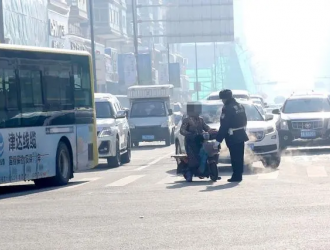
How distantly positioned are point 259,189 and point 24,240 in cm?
696

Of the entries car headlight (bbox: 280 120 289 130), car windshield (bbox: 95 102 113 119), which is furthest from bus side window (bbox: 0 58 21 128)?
car headlight (bbox: 280 120 289 130)

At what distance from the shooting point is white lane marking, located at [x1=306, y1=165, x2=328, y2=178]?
2147 cm

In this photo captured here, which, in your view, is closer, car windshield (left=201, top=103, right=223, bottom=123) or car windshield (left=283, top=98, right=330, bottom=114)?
car windshield (left=201, top=103, right=223, bottom=123)

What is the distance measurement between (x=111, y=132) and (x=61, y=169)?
5.86 meters

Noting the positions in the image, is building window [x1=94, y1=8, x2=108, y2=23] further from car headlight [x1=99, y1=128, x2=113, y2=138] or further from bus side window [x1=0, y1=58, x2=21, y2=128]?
bus side window [x1=0, y1=58, x2=21, y2=128]

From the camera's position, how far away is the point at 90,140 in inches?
942

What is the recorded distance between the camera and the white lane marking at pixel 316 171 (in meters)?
21.5

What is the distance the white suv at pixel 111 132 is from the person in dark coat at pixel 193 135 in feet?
23.0

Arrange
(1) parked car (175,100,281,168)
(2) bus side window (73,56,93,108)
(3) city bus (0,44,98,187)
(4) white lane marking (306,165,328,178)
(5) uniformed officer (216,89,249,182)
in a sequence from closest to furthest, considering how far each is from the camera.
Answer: (3) city bus (0,44,98,187) → (5) uniformed officer (216,89,249,182) → (4) white lane marking (306,165,328,178) → (2) bus side window (73,56,93,108) → (1) parked car (175,100,281,168)

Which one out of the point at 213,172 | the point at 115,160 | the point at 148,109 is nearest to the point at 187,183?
the point at 213,172

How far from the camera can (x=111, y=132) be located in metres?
28.1

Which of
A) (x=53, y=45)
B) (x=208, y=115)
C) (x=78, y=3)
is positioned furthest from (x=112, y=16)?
(x=208, y=115)

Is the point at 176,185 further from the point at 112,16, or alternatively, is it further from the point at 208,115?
the point at 112,16

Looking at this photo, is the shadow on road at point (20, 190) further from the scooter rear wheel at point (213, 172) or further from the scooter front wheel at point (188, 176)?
the scooter rear wheel at point (213, 172)
